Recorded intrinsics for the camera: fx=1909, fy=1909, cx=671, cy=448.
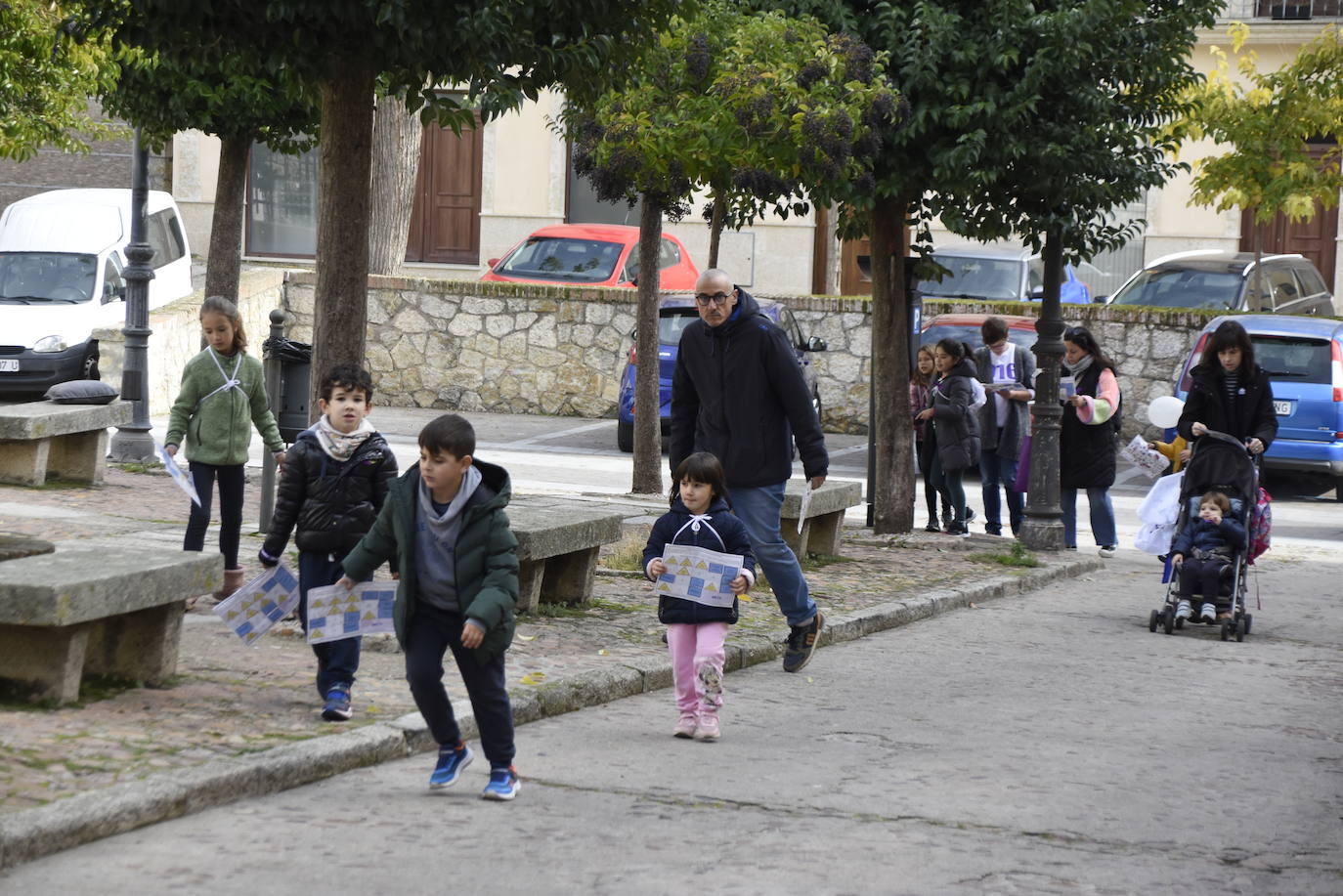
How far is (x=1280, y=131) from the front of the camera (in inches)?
915

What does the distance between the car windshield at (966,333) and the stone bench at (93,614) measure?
13.5 m

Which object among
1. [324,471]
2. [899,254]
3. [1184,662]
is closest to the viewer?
[324,471]

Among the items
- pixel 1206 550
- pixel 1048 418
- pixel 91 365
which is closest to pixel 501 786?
pixel 1206 550

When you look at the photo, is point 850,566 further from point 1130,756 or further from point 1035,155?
point 1130,756

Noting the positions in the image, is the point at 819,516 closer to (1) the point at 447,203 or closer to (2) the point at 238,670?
(2) the point at 238,670

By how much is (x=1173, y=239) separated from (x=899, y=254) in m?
20.7

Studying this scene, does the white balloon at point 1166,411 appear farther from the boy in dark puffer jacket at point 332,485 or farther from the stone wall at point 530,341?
the stone wall at point 530,341

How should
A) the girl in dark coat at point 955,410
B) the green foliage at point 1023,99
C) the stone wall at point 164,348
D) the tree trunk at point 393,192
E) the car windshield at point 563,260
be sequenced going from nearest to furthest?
the green foliage at point 1023,99, the girl in dark coat at point 955,410, the stone wall at point 164,348, the car windshield at point 563,260, the tree trunk at point 393,192

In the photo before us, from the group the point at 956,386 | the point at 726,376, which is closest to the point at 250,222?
the point at 956,386

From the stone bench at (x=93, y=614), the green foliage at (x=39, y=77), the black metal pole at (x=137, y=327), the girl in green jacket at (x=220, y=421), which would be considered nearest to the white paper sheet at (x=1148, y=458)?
the girl in green jacket at (x=220, y=421)

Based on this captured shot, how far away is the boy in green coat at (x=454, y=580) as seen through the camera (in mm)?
5891

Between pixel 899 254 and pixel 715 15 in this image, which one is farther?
pixel 899 254

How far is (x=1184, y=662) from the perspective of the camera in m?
9.60

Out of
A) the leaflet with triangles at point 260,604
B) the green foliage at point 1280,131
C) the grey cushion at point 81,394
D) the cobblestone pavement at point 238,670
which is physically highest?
the green foliage at point 1280,131
